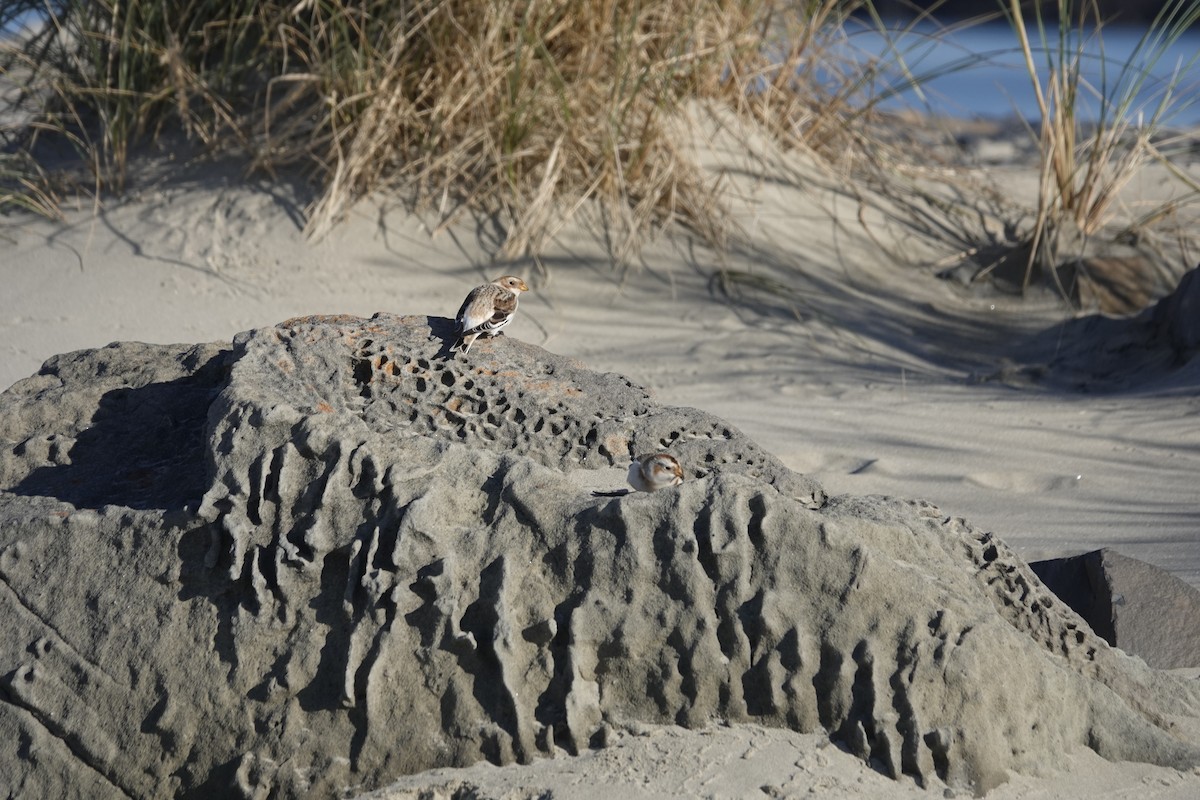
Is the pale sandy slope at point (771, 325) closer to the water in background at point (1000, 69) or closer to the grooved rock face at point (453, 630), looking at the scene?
the water in background at point (1000, 69)

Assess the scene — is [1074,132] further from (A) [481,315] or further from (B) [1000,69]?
(B) [1000,69]

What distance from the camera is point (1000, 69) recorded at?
19.2 m

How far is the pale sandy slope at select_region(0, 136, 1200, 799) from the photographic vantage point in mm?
3992

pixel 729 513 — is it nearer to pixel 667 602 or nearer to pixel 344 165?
pixel 667 602

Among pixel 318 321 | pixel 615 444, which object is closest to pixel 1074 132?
pixel 615 444

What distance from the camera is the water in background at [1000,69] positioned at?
6332 mm

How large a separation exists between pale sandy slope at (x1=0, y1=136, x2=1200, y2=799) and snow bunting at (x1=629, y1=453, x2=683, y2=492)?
1.39 metres

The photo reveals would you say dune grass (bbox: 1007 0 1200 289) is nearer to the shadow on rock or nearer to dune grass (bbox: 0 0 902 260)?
dune grass (bbox: 0 0 902 260)

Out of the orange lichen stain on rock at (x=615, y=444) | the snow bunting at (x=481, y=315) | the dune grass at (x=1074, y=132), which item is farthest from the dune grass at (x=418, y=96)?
the orange lichen stain on rock at (x=615, y=444)

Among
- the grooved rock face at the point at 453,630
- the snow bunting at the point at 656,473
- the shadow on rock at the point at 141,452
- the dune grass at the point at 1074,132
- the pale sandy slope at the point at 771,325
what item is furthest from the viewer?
the dune grass at the point at 1074,132

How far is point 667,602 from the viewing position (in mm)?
2186

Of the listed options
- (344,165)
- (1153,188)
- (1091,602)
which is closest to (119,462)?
(1091,602)

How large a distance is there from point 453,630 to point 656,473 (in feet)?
1.68

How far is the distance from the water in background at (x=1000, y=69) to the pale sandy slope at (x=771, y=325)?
0.96m
